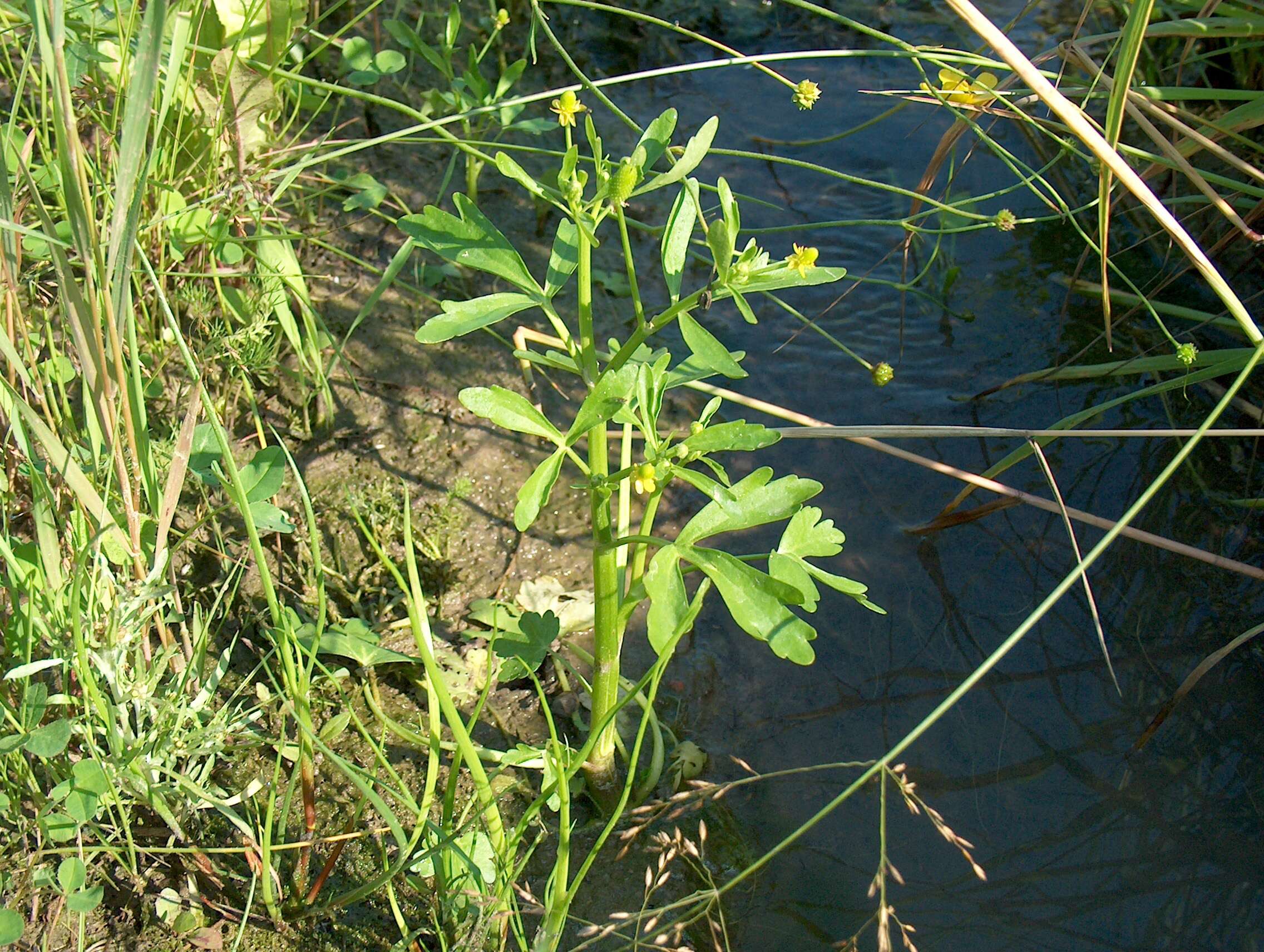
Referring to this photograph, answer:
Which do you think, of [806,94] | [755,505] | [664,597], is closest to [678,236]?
[755,505]

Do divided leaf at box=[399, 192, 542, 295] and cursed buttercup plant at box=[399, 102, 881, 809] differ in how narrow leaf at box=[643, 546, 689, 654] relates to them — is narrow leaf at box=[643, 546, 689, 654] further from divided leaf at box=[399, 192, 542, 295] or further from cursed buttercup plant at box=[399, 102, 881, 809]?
divided leaf at box=[399, 192, 542, 295]

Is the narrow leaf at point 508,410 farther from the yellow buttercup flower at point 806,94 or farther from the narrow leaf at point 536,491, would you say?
the yellow buttercup flower at point 806,94

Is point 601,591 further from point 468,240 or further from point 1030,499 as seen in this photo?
point 1030,499

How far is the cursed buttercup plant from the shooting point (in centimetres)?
125

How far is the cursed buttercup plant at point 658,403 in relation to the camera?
4.11ft

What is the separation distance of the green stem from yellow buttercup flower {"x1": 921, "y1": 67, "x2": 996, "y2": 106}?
0.91m

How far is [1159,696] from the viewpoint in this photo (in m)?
1.90

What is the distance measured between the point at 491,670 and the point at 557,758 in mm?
143

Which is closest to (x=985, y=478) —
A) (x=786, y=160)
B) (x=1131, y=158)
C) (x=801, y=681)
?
(x=801, y=681)

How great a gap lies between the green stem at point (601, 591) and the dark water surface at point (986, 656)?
0.26 m

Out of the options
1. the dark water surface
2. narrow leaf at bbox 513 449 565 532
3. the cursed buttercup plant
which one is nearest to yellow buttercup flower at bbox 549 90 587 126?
the cursed buttercup plant

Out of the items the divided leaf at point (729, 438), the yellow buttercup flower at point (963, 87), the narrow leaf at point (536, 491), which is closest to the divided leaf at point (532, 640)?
the narrow leaf at point (536, 491)

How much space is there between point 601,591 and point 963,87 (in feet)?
3.94

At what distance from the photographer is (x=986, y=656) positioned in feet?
6.51
